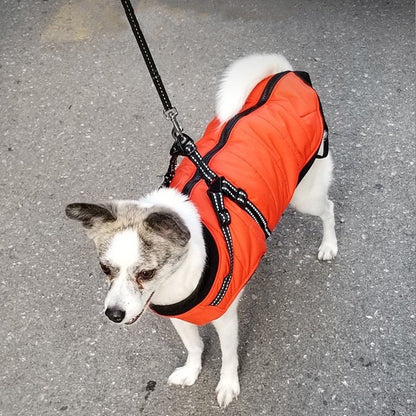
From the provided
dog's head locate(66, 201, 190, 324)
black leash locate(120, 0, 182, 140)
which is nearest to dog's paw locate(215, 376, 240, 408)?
dog's head locate(66, 201, 190, 324)

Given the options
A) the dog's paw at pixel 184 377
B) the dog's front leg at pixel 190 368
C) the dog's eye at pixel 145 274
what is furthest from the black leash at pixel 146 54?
the dog's paw at pixel 184 377

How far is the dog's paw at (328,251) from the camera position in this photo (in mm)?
2783

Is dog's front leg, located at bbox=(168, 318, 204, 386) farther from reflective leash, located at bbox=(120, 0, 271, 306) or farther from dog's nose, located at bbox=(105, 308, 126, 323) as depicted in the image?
dog's nose, located at bbox=(105, 308, 126, 323)

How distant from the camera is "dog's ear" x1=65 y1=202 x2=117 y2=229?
176cm

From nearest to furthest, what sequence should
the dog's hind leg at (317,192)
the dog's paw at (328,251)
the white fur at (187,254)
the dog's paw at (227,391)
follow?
the white fur at (187,254)
the dog's paw at (227,391)
the dog's hind leg at (317,192)
the dog's paw at (328,251)

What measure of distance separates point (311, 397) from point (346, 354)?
0.82 feet

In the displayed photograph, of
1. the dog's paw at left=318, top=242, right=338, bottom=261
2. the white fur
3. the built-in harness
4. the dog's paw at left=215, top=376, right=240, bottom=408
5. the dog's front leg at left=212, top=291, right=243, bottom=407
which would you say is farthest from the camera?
the dog's paw at left=318, top=242, right=338, bottom=261

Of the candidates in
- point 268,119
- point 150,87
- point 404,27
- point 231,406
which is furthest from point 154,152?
point 404,27

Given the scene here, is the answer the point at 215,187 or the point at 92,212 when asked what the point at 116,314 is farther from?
the point at 215,187

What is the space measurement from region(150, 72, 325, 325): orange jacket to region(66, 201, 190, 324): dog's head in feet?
0.57

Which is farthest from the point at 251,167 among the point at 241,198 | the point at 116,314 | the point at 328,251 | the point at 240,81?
the point at 328,251

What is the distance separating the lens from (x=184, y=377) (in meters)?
2.41

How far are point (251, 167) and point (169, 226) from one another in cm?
51

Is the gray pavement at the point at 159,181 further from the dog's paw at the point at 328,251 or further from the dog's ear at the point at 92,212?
the dog's ear at the point at 92,212
